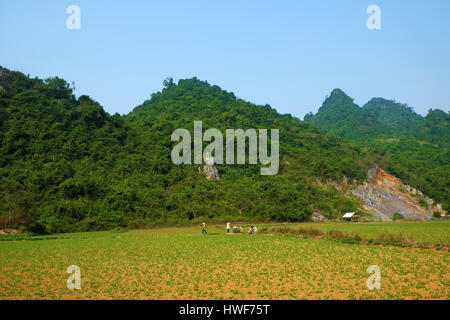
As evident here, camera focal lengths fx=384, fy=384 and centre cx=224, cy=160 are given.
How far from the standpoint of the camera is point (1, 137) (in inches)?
2067

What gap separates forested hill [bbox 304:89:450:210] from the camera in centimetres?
8275

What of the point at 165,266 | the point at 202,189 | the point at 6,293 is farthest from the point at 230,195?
the point at 6,293

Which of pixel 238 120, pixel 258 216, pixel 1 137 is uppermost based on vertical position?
pixel 238 120

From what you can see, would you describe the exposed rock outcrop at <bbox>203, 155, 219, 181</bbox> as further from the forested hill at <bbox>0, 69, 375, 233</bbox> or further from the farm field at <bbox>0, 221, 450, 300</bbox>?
the farm field at <bbox>0, 221, 450, 300</bbox>

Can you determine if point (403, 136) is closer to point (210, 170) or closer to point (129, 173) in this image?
point (210, 170)

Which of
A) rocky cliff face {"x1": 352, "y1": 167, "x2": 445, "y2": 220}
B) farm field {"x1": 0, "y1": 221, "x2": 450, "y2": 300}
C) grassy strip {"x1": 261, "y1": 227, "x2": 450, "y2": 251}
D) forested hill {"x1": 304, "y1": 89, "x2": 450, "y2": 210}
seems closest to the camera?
farm field {"x1": 0, "y1": 221, "x2": 450, "y2": 300}

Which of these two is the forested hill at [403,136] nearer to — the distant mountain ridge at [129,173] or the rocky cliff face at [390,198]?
the rocky cliff face at [390,198]

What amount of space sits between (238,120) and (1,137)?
50083mm

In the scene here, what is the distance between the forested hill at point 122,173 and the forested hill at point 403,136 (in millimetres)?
11787

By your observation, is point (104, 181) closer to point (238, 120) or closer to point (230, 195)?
point (230, 195)

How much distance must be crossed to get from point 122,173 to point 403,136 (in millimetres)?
91689

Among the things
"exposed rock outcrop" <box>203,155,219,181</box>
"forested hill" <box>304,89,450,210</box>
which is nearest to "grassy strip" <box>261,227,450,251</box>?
"exposed rock outcrop" <box>203,155,219,181</box>

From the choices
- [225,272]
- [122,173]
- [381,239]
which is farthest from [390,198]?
[225,272]

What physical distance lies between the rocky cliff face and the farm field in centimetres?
4865
